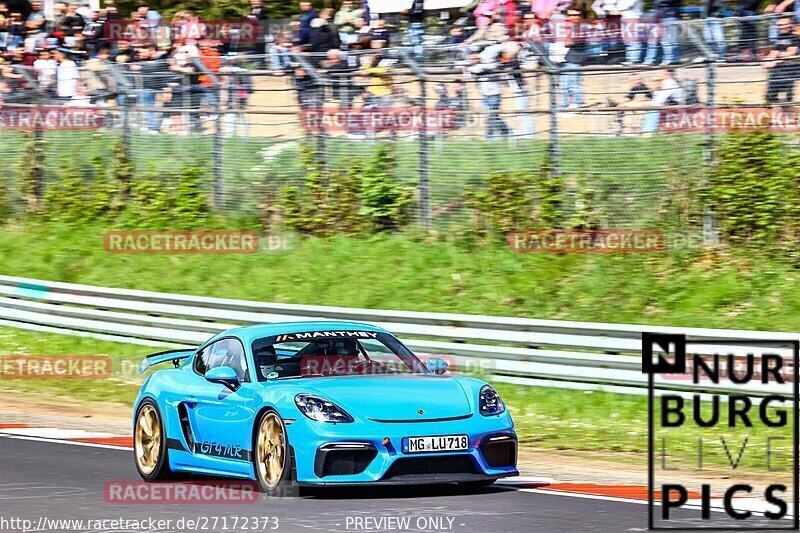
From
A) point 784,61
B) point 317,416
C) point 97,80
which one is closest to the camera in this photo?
point 317,416

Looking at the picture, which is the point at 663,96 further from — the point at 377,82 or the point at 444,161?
the point at 377,82

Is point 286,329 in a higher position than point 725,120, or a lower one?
lower

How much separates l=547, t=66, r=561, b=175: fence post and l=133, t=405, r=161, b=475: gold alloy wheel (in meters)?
9.06

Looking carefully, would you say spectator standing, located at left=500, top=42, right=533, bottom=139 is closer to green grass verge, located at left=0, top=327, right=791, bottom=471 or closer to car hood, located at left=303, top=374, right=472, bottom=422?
green grass verge, located at left=0, top=327, right=791, bottom=471

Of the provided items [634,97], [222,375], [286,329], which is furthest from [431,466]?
[634,97]

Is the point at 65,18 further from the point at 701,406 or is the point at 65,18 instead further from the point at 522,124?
the point at 701,406

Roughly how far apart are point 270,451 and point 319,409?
500 millimetres

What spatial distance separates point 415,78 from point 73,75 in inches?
265

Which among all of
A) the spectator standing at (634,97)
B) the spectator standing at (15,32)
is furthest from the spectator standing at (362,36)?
the spectator standing at (15,32)

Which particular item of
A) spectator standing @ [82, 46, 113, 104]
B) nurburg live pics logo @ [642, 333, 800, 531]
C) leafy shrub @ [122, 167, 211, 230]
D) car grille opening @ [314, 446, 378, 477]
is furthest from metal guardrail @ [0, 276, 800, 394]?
car grille opening @ [314, 446, 378, 477]

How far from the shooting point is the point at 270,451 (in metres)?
8.36

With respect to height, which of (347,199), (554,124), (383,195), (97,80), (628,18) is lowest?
(347,199)

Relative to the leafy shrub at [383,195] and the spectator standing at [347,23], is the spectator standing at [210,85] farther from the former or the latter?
the leafy shrub at [383,195]

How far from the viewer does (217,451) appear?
895 centimetres
